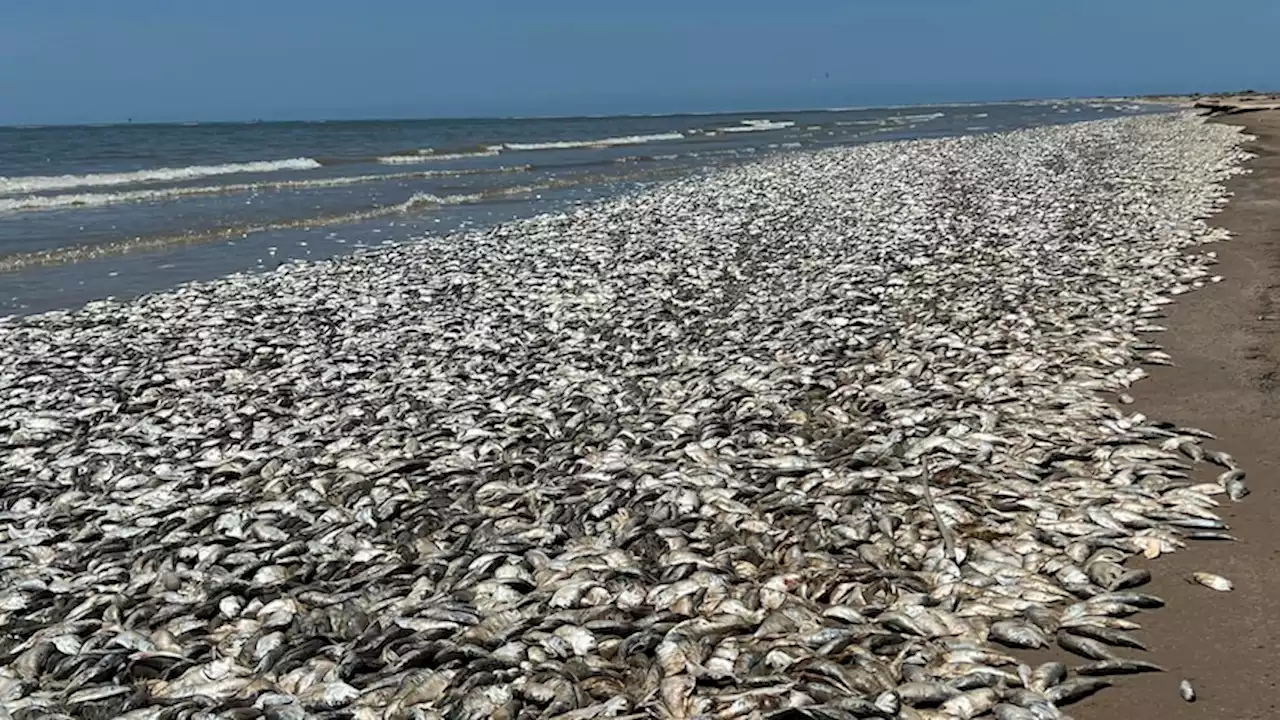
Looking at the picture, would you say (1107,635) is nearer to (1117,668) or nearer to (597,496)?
(1117,668)

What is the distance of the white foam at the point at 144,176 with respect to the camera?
3603cm

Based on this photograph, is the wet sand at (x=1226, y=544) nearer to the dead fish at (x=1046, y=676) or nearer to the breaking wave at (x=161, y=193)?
the dead fish at (x=1046, y=676)

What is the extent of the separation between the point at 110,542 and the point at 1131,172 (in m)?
28.8

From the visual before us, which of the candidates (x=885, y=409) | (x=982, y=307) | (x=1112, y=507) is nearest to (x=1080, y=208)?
(x=982, y=307)

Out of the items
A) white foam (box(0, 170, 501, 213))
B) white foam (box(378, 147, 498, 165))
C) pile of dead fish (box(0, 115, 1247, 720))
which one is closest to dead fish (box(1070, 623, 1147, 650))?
pile of dead fish (box(0, 115, 1247, 720))

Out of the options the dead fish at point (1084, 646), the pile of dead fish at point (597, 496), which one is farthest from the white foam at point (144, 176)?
the dead fish at point (1084, 646)

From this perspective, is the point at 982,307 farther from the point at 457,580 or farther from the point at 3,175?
the point at 3,175

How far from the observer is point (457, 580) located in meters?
5.92

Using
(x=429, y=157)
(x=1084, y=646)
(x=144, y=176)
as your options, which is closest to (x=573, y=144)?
(x=429, y=157)

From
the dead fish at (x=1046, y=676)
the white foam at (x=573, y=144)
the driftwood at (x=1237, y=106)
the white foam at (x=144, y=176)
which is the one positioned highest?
the driftwood at (x=1237, y=106)

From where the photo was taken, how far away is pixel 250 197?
108 ft

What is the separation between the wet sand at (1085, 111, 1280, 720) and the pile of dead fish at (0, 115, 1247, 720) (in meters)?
0.16

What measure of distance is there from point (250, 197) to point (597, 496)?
1149 inches

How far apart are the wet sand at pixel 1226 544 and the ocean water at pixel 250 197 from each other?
14922mm
